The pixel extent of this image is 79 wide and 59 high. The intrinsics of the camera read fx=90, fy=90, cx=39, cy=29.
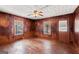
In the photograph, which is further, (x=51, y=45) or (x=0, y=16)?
(x=51, y=45)

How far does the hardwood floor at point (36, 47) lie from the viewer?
1.83 m

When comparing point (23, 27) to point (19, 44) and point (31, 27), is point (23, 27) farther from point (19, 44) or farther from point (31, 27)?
point (19, 44)

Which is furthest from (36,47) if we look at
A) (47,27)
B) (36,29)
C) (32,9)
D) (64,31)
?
(32,9)

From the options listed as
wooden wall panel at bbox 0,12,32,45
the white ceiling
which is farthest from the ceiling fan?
wooden wall panel at bbox 0,12,32,45

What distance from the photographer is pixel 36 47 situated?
1.91 meters

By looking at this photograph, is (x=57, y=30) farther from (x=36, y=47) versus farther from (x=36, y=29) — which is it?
(x=36, y=47)

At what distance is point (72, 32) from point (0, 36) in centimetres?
149

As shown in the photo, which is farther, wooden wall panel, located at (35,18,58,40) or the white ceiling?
wooden wall panel, located at (35,18,58,40)

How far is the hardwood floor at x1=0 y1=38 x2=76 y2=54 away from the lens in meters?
1.83

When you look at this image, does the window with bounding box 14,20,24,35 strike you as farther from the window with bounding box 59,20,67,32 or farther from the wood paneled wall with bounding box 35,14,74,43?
the window with bounding box 59,20,67,32

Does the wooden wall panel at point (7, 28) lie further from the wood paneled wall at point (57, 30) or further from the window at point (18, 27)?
the wood paneled wall at point (57, 30)
